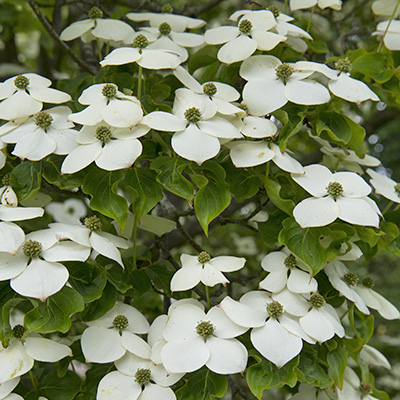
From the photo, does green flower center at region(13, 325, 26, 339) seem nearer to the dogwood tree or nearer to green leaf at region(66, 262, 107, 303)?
the dogwood tree

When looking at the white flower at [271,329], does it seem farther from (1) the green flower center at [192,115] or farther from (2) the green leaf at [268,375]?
(1) the green flower center at [192,115]

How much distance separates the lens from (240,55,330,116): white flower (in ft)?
2.99

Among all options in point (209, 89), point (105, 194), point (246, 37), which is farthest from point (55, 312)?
point (246, 37)

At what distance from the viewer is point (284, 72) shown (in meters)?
0.94

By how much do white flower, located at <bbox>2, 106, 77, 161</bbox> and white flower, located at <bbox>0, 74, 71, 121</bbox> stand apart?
0.02 meters

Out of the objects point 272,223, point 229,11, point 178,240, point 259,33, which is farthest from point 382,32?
point 229,11

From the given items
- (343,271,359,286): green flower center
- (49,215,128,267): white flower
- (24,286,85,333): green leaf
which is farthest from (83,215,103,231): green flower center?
(343,271,359,286): green flower center

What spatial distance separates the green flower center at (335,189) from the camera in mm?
877

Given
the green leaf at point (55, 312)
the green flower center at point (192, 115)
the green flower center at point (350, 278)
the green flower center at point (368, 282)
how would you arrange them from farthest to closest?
the green flower center at point (368, 282) < the green flower center at point (350, 278) < the green flower center at point (192, 115) < the green leaf at point (55, 312)

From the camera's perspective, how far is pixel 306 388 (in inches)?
39.7

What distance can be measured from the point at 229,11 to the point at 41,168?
1518 mm

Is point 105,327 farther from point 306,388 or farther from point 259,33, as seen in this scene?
point 259,33

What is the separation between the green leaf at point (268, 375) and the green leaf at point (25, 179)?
1.41ft

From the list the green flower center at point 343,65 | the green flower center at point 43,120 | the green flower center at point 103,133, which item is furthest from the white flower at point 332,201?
the green flower center at point 43,120
